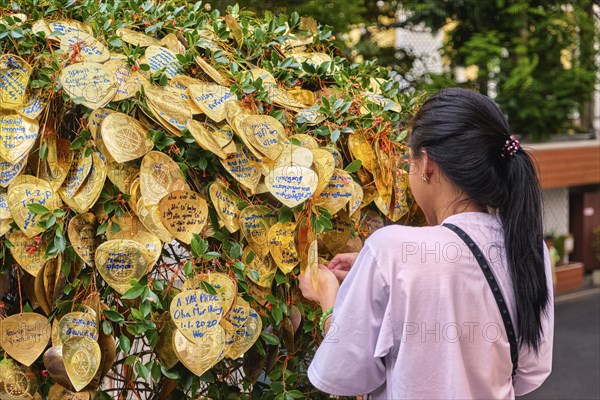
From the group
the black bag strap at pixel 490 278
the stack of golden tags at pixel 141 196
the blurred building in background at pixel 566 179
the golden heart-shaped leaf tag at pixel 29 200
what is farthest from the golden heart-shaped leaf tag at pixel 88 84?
the blurred building in background at pixel 566 179

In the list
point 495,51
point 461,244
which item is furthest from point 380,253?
point 495,51

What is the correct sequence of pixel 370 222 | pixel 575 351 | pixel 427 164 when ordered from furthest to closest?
1. pixel 575 351
2. pixel 370 222
3. pixel 427 164

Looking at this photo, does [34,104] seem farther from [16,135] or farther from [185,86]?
[185,86]

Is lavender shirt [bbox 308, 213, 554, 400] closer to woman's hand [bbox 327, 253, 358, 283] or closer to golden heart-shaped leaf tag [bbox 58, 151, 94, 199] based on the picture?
woman's hand [bbox 327, 253, 358, 283]

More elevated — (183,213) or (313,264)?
(183,213)

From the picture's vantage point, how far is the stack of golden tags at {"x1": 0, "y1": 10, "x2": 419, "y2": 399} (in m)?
1.41

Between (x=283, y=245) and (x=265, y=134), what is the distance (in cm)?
25

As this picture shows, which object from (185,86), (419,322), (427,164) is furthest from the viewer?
(185,86)

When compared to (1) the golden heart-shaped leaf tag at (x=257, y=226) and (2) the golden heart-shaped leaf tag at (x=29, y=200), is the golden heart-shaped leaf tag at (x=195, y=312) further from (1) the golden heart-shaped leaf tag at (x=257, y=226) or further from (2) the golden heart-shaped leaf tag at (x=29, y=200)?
(2) the golden heart-shaped leaf tag at (x=29, y=200)

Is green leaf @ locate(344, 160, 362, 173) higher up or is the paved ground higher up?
green leaf @ locate(344, 160, 362, 173)

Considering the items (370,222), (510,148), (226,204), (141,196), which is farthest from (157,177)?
(510,148)

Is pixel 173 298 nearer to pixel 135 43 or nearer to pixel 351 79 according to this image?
pixel 135 43

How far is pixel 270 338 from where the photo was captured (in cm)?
154

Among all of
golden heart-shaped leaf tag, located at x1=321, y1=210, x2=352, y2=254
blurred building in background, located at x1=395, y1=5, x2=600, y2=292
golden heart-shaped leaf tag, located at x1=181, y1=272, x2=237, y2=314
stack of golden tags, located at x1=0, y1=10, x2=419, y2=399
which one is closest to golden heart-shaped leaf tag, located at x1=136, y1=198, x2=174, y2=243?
stack of golden tags, located at x1=0, y1=10, x2=419, y2=399
